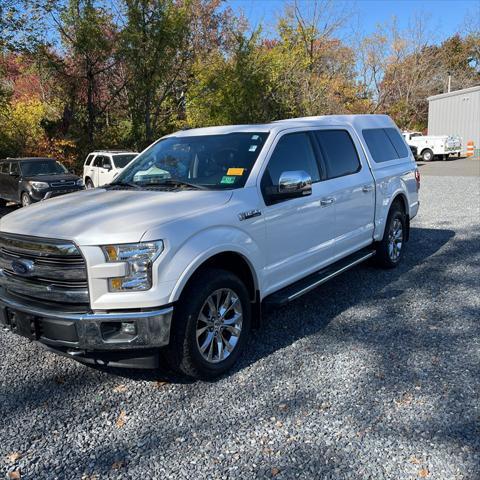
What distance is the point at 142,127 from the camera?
2430 cm

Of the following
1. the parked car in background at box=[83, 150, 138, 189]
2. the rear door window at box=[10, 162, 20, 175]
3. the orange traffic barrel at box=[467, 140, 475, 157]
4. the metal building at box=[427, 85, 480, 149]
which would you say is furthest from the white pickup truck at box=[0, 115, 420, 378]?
the metal building at box=[427, 85, 480, 149]

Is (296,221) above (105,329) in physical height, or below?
above

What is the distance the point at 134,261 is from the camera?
3084 mm

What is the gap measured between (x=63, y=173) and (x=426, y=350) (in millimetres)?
13147

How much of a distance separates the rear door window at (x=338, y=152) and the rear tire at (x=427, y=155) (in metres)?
26.4

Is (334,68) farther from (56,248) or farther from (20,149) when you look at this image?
(56,248)

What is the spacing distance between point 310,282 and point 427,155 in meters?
28.1

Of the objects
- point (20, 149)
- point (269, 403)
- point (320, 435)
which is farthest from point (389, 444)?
point (20, 149)

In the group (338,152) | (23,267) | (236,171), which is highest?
(338,152)

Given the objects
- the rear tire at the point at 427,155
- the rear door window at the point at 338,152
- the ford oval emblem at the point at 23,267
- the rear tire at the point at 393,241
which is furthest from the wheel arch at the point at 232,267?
the rear tire at the point at 427,155

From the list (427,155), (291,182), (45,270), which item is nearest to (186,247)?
(45,270)

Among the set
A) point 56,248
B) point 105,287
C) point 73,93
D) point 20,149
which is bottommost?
point 105,287

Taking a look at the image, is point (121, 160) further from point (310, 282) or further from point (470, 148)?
point (470, 148)

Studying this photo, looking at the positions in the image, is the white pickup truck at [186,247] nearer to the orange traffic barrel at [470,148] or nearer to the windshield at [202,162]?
the windshield at [202,162]
